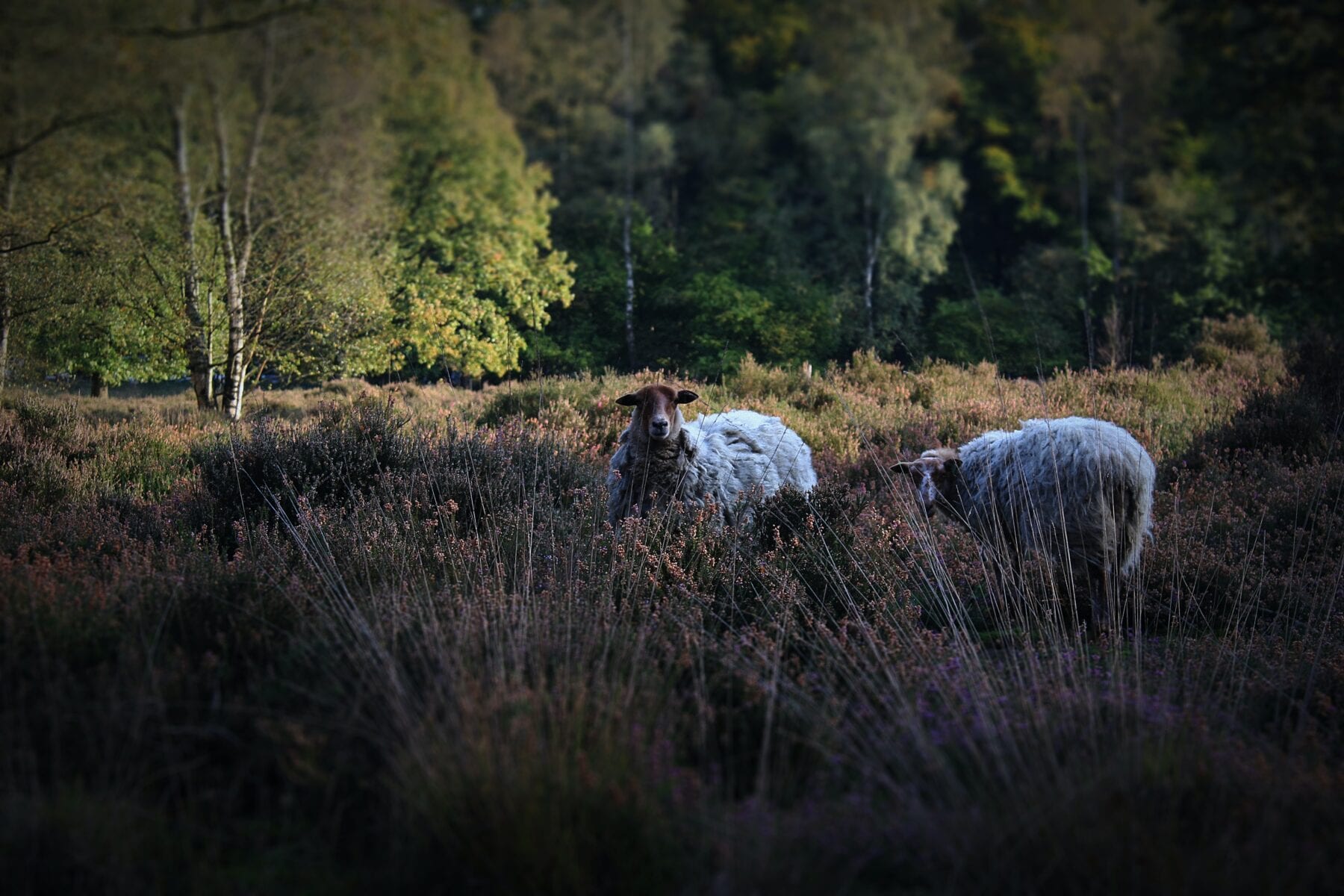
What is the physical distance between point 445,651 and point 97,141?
373 centimetres

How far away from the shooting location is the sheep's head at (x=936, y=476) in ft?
21.1

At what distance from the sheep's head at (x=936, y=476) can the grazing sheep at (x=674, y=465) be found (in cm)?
106

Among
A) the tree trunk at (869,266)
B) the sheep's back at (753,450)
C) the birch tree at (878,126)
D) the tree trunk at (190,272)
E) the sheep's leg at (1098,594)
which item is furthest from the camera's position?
the birch tree at (878,126)

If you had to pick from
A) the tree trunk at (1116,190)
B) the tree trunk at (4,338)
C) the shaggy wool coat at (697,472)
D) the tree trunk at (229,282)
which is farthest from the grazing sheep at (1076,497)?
the tree trunk at (1116,190)

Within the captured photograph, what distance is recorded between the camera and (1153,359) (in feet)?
44.8

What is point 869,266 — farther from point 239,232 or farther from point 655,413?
point 239,232

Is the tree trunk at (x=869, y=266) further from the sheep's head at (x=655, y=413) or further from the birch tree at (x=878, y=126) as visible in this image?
the sheep's head at (x=655, y=413)

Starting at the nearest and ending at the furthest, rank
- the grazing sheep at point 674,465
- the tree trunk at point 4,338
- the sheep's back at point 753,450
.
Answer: the tree trunk at point 4,338 < the grazing sheep at point 674,465 < the sheep's back at point 753,450

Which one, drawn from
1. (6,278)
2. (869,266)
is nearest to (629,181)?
(869,266)

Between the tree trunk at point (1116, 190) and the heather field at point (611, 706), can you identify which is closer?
the heather field at point (611, 706)

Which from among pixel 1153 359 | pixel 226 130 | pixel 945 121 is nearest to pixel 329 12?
pixel 226 130

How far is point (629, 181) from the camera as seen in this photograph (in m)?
11.6

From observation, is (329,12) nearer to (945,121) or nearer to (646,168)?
(646,168)

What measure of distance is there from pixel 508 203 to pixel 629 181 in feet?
13.4
